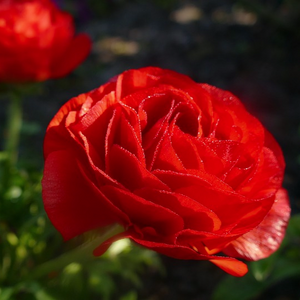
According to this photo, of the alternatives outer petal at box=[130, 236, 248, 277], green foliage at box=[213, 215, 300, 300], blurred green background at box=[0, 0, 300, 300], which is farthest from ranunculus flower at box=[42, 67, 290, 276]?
green foliage at box=[213, 215, 300, 300]

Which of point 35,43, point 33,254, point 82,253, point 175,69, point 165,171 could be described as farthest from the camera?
point 175,69

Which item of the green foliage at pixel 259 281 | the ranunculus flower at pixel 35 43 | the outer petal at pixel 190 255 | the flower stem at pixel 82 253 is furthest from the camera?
the green foliage at pixel 259 281

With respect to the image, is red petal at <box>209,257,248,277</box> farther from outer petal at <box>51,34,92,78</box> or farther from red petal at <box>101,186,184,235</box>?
outer petal at <box>51,34,92,78</box>

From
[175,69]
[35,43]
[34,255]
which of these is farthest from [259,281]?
[175,69]

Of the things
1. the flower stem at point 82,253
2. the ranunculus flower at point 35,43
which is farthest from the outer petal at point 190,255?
the ranunculus flower at point 35,43

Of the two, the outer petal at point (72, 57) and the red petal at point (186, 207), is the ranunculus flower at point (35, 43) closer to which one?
the outer petal at point (72, 57)

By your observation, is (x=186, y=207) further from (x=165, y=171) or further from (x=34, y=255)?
(x=34, y=255)
